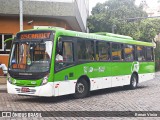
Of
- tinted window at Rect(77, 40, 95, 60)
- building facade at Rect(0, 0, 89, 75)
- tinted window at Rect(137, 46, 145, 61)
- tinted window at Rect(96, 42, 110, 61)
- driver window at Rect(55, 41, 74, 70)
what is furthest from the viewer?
building facade at Rect(0, 0, 89, 75)

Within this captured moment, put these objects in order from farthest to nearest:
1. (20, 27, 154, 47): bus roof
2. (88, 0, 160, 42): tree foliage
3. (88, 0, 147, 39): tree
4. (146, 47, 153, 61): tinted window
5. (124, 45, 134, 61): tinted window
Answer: (88, 0, 160, 42): tree foliage → (88, 0, 147, 39): tree → (146, 47, 153, 61): tinted window → (124, 45, 134, 61): tinted window → (20, 27, 154, 47): bus roof

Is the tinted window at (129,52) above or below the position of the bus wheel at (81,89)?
above

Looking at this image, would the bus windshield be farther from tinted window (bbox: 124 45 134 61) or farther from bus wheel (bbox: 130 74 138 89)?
bus wheel (bbox: 130 74 138 89)

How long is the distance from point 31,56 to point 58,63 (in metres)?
1.00

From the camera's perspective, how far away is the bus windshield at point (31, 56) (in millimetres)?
12168

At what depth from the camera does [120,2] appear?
5422 centimetres

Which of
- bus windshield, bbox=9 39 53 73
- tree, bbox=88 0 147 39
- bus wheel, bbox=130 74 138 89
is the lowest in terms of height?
bus wheel, bbox=130 74 138 89

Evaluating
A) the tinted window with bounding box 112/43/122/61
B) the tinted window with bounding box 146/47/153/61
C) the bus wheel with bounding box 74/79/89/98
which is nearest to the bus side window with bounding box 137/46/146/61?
the tinted window with bounding box 146/47/153/61

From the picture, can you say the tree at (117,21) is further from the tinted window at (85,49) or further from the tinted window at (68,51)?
the tinted window at (68,51)

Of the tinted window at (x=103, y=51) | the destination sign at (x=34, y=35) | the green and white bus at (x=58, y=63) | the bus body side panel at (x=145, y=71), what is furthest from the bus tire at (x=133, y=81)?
the destination sign at (x=34, y=35)

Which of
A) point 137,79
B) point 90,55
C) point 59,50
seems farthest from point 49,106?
point 137,79

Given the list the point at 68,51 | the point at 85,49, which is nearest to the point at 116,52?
the point at 85,49

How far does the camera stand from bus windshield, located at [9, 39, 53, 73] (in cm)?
1217

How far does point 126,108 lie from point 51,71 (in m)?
2.91
